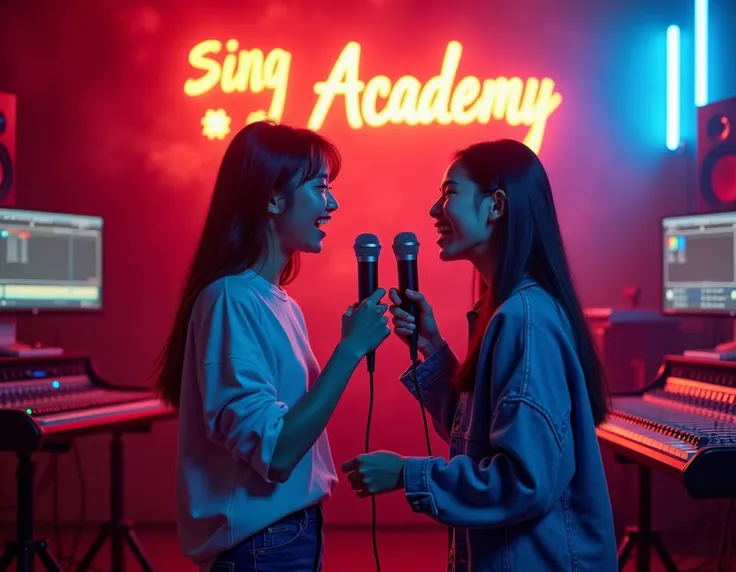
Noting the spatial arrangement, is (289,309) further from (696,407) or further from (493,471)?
(696,407)

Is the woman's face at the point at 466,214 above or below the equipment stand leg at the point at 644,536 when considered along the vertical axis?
above

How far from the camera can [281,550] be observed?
1.43m

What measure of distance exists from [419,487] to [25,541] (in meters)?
2.00

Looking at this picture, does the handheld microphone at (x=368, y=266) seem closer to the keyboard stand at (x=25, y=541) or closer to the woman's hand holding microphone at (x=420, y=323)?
the woman's hand holding microphone at (x=420, y=323)

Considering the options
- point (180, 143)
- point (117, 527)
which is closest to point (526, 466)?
point (117, 527)

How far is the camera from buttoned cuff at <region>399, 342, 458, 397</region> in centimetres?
171

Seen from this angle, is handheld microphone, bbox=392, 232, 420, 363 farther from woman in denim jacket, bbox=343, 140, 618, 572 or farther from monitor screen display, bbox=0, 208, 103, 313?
monitor screen display, bbox=0, 208, 103, 313

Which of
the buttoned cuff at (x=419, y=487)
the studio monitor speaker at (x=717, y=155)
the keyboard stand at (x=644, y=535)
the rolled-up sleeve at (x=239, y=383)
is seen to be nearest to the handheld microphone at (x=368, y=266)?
the rolled-up sleeve at (x=239, y=383)

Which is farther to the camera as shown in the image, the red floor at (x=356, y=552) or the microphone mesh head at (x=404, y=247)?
the red floor at (x=356, y=552)

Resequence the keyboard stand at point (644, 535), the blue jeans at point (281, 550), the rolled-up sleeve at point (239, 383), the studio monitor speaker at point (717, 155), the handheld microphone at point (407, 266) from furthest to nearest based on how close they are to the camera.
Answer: the studio monitor speaker at point (717, 155) < the keyboard stand at point (644, 535) < the handheld microphone at point (407, 266) < the blue jeans at point (281, 550) < the rolled-up sleeve at point (239, 383)

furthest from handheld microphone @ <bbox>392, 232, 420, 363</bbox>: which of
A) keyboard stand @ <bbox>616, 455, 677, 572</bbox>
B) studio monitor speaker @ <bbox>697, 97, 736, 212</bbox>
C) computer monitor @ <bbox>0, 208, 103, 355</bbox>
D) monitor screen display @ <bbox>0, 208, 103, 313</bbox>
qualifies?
studio monitor speaker @ <bbox>697, 97, 736, 212</bbox>

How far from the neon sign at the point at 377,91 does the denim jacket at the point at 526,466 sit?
3.03 metres

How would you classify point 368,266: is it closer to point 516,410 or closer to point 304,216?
point 304,216

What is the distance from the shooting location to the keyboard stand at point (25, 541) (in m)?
2.64
